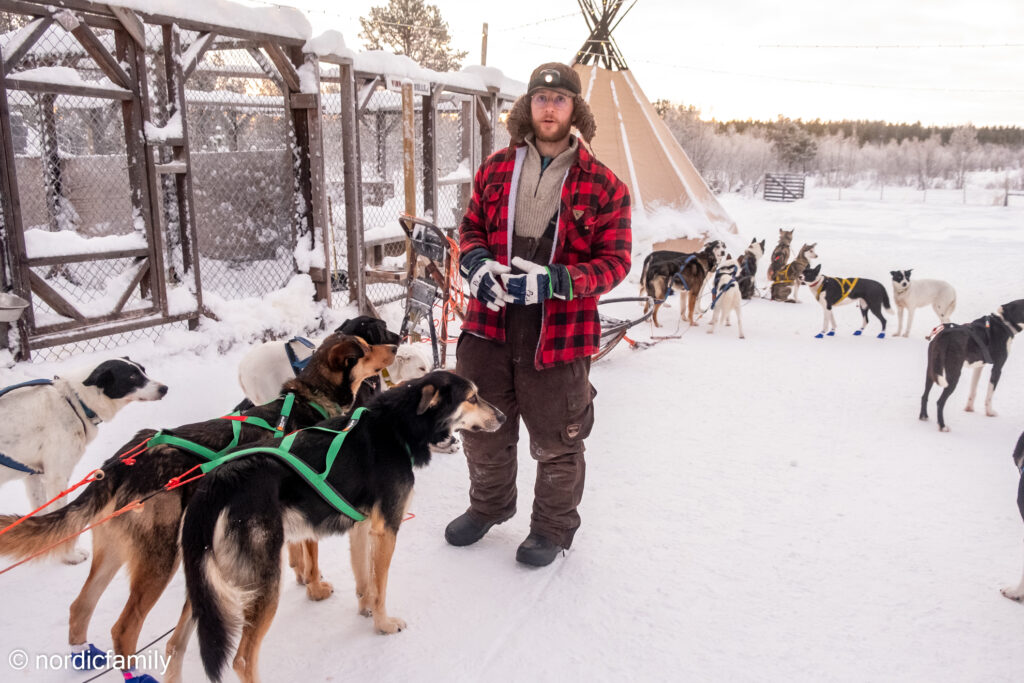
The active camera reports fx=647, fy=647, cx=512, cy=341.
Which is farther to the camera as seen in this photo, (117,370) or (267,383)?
(267,383)

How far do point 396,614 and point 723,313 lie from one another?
7442 millimetres

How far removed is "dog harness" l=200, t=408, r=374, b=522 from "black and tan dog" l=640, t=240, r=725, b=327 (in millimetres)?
7014

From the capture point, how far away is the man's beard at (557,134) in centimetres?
291

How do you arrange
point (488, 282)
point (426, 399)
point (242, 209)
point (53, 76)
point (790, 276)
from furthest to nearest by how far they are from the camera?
1. point (790, 276)
2. point (242, 209)
3. point (53, 76)
4. point (488, 282)
5. point (426, 399)

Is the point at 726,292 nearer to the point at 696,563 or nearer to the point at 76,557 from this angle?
the point at 696,563

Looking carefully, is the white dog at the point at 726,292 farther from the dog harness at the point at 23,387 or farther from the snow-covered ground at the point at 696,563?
the dog harness at the point at 23,387

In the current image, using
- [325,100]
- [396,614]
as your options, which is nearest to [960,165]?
[325,100]

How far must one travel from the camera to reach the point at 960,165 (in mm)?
42562

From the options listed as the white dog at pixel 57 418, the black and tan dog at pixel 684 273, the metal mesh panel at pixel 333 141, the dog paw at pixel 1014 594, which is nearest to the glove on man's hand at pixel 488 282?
the white dog at pixel 57 418

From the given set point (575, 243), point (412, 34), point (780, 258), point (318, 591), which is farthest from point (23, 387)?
point (412, 34)

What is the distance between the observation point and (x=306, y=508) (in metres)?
2.31

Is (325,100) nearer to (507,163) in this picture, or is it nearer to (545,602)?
(507,163)

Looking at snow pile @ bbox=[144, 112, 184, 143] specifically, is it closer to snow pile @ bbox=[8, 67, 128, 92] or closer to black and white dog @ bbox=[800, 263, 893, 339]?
snow pile @ bbox=[8, 67, 128, 92]

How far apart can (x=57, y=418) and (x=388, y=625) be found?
74.7 inches
